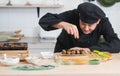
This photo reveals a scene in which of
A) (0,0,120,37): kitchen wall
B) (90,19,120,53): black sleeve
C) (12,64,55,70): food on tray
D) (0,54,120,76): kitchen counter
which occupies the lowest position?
(0,54,120,76): kitchen counter

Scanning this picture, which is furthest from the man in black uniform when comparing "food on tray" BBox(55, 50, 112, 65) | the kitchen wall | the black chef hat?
the kitchen wall

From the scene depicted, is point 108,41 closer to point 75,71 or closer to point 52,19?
point 52,19

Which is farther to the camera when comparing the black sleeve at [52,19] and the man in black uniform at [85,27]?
the black sleeve at [52,19]

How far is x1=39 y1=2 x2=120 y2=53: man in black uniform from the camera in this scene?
222 centimetres

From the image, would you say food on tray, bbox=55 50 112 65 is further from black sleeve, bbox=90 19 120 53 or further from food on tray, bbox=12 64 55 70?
black sleeve, bbox=90 19 120 53

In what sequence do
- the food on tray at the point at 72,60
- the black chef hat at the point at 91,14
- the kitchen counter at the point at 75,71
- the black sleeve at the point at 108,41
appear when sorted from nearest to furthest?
the kitchen counter at the point at 75,71 < the food on tray at the point at 72,60 < the black chef hat at the point at 91,14 < the black sleeve at the point at 108,41

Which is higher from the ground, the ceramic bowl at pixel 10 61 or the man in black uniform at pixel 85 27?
the man in black uniform at pixel 85 27

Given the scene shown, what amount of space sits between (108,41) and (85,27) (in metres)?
0.34

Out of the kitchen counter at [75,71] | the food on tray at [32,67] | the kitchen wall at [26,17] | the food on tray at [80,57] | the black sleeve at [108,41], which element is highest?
the kitchen wall at [26,17]

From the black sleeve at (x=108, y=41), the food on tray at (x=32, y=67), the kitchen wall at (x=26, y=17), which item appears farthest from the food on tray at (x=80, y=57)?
the kitchen wall at (x=26, y=17)

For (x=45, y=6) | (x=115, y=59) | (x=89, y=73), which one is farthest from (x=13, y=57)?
(x=45, y=6)

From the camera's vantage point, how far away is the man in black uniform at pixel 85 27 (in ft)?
7.28

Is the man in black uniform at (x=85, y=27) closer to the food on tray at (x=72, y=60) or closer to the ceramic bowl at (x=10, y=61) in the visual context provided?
the food on tray at (x=72, y=60)

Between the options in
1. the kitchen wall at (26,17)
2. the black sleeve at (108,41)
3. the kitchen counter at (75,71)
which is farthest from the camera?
the kitchen wall at (26,17)
